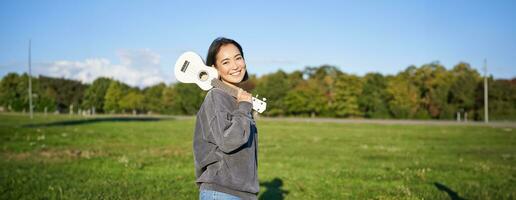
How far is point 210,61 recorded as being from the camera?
163 inches

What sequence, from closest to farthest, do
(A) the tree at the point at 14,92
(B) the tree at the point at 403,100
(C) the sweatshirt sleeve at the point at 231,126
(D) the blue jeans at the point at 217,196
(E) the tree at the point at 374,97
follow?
(C) the sweatshirt sleeve at the point at 231,126, (D) the blue jeans at the point at 217,196, (B) the tree at the point at 403,100, (E) the tree at the point at 374,97, (A) the tree at the point at 14,92

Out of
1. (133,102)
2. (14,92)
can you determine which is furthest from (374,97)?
(14,92)

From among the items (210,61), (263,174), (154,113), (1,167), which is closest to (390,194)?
(263,174)

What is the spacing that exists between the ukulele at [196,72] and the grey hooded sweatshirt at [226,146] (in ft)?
0.60

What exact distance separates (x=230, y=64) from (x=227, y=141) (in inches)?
33.0

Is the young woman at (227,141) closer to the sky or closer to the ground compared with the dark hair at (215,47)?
closer to the ground

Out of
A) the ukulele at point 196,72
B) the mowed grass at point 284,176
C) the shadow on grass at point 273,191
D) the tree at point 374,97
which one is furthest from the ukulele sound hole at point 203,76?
the tree at point 374,97

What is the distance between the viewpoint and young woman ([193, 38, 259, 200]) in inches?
140

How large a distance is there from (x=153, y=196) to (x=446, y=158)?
1259cm

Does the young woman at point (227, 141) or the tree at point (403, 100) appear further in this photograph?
the tree at point (403, 100)

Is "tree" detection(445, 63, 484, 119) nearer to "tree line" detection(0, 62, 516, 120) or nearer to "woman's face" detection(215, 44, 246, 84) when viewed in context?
"tree line" detection(0, 62, 516, 120)

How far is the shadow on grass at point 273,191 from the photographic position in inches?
362

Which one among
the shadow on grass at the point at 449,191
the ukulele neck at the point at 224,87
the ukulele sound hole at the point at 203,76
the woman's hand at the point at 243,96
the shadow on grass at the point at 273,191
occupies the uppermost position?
the ukulele sound hole at the point at 203,76

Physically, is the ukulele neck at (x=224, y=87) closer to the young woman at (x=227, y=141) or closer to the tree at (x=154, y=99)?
the young woman at (x=227, y=141)
